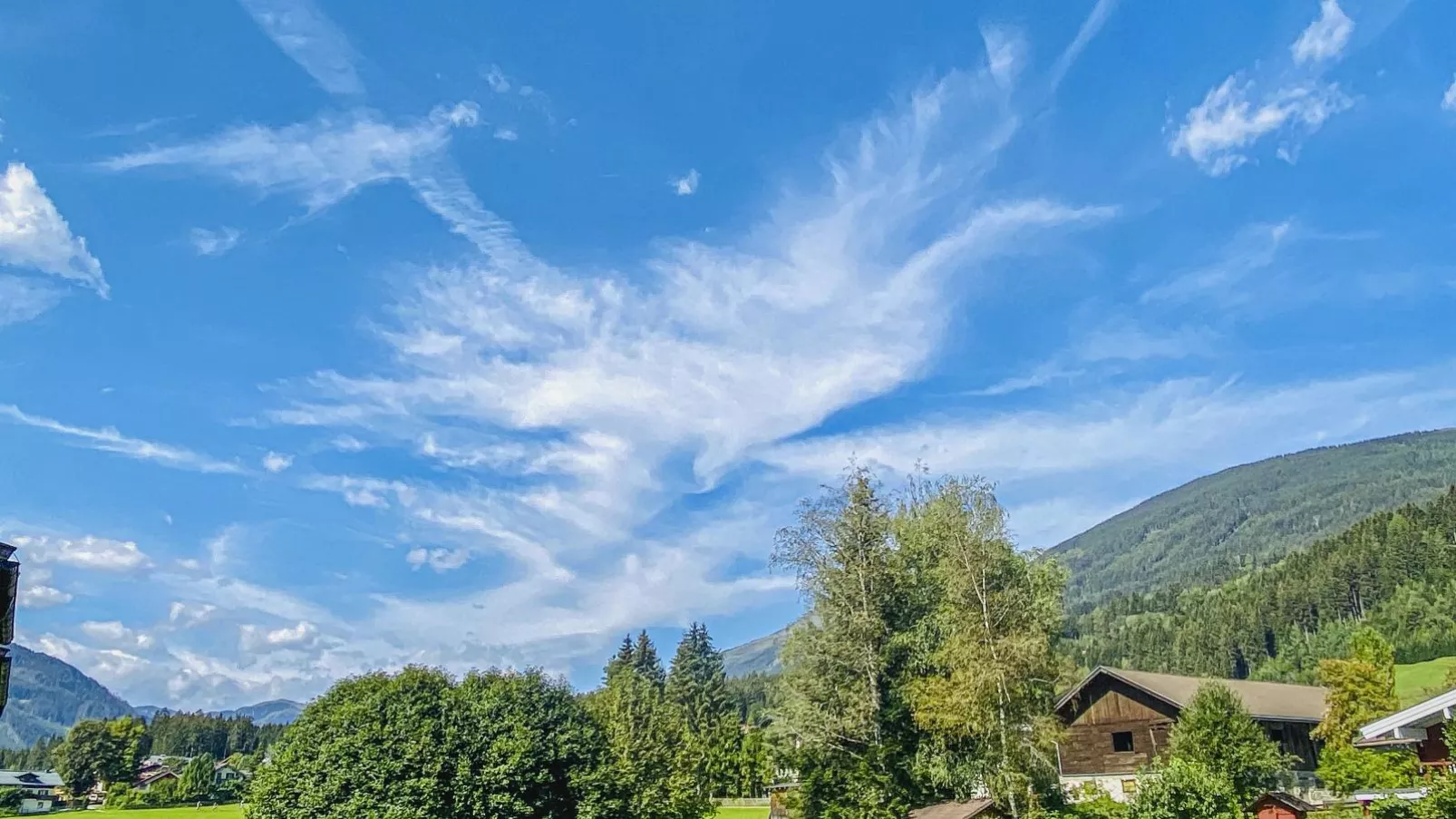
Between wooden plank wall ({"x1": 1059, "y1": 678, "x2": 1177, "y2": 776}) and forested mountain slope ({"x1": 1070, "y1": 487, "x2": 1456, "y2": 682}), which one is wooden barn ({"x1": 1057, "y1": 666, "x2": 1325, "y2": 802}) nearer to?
wooden plank wall ({"x1": 1059, "y1": 678, "x2": 1177, "y2": 776})

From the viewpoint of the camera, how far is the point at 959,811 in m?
29.6

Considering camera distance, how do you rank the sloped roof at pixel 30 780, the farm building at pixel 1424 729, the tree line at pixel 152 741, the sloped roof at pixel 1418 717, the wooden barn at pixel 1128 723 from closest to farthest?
the sloped roof at pixel 1418 717 < the farm building at pixel 1424 729 < the wooden barn at pixel 1128 723 < the tree line at pixel 152 741 < the sloped roof at pixel 30 780

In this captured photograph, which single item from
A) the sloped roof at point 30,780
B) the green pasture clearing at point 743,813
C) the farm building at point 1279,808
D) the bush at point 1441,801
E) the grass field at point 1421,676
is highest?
the grass field at point 1421,676

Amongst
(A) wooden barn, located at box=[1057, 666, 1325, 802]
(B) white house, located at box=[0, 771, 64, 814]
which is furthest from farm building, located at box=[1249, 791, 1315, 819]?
(B) white house, located at box=[0, 771, 64, 814]

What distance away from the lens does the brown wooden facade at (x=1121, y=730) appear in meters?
45.0

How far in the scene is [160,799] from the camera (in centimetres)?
10431

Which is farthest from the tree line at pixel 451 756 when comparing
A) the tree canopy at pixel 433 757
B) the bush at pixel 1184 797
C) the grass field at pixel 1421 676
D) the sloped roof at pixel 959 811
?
the grass field at pixel 1421 676

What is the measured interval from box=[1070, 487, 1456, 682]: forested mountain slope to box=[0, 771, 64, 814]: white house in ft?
456

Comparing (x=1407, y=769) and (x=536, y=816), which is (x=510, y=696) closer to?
(x=536, y=816)

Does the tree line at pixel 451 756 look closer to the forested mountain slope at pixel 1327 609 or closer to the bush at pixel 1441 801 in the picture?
the bush at pixel 1441 801

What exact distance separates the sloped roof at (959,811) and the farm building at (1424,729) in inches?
438

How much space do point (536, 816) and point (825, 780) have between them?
11770 millimetres

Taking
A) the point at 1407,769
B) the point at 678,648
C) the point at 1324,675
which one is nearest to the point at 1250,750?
the point at 1407,769

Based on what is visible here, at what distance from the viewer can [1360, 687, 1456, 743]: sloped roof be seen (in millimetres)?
22047
